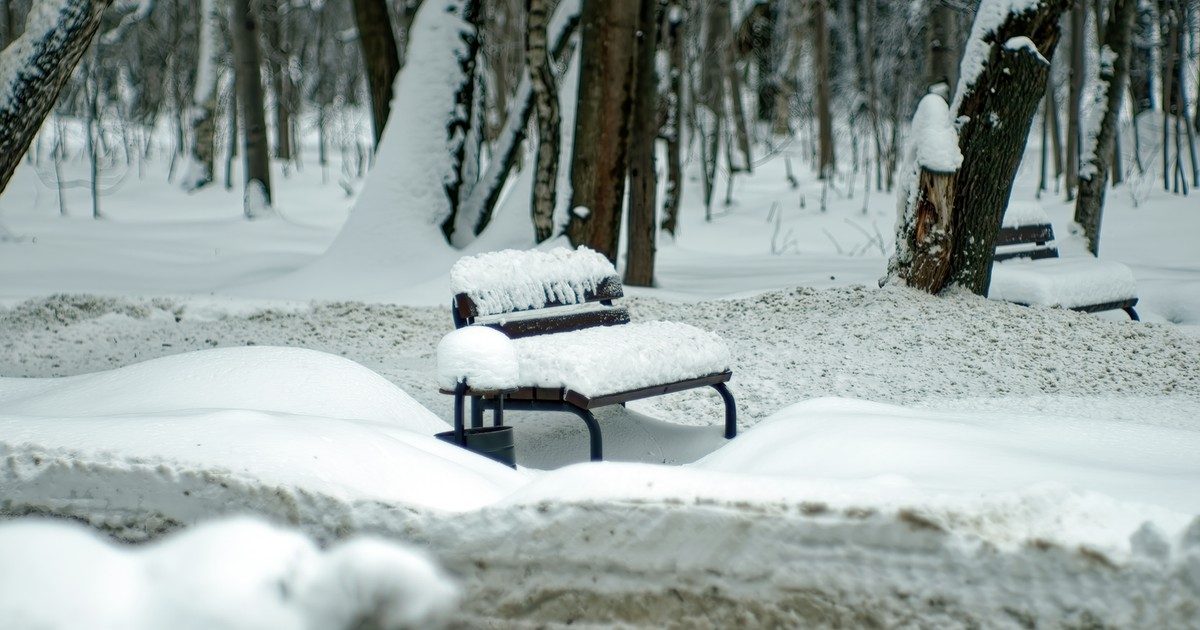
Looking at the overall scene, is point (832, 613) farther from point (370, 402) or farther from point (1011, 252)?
point (1011, 252)

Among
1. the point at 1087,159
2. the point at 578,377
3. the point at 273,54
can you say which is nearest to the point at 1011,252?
the point at 1087,159

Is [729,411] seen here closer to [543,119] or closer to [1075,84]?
[543,119]

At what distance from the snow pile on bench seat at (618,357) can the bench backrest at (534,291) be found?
220 millimetres

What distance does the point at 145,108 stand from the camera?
88.6 feet

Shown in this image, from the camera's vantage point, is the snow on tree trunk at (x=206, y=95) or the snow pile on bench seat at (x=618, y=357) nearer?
the snow pile on bench seat at (x=618, y=357)

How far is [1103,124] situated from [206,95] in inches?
618

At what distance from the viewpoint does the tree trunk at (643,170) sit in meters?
8.91

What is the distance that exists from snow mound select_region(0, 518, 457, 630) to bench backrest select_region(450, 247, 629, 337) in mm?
3057

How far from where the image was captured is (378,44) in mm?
10094

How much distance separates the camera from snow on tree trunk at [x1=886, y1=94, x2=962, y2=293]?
20.7 ft

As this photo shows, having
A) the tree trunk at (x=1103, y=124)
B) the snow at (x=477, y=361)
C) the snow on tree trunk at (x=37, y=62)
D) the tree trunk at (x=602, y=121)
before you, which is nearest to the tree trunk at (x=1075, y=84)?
the tree trunk at (x=1103, y=124)

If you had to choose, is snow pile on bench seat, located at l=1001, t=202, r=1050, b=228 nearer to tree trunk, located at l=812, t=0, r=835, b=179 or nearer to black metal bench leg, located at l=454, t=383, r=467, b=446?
black metal bench leg, located at l=454, t=383, r=467, b=446

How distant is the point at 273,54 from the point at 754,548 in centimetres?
2349

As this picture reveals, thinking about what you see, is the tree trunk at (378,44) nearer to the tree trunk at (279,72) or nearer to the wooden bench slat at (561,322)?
the wooden bench slat at (561,322)
